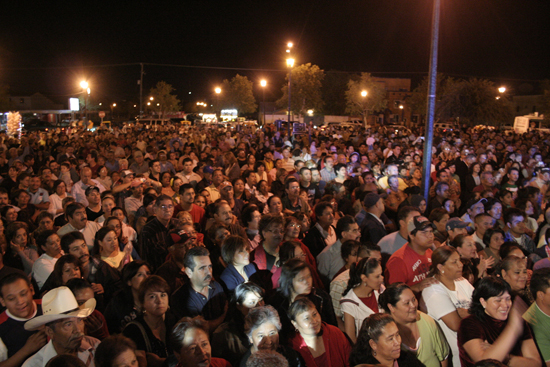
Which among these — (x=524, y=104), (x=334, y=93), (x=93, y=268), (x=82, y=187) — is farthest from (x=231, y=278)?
(x=524, y=104)

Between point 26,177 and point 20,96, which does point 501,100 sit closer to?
point 26,177

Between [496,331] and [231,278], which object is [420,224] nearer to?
[496,331]

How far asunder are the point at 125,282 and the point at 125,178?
3954 millimetres

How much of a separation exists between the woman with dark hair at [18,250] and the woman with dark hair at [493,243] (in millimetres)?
5243

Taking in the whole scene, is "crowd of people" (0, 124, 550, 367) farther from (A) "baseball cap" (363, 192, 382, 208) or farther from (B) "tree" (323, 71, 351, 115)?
(B) "tree" (323, 71, 351, 115)

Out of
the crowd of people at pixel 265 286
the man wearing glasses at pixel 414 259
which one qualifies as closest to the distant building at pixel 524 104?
the crowd of people at pixel 265 286

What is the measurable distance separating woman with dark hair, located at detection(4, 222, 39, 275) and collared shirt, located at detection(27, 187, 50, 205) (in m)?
2.36

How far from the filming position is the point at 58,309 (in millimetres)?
3141

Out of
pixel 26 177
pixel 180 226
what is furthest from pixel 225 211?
pixel 26 177

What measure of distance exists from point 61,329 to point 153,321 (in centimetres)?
70

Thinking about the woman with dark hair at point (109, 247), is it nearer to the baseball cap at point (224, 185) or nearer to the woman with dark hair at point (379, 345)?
the baseball cap at point (224, 185)

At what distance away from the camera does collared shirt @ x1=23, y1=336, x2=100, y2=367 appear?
9.91 ft

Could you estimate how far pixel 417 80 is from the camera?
3450 inches

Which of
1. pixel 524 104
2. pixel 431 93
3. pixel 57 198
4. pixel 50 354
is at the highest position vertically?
pixel 524 104
